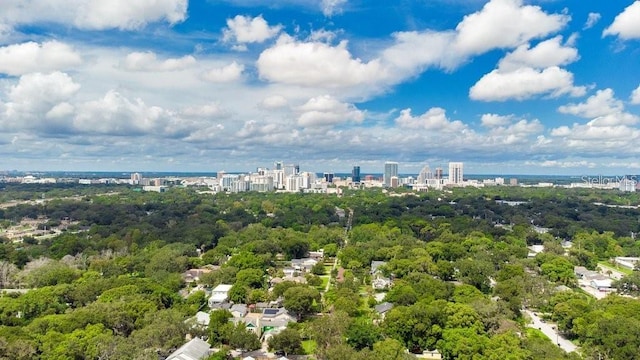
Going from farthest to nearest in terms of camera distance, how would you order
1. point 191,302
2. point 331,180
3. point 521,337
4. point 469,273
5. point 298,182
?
point 331,180 < point 298,182 < point 469,273 < point 191,302 < point 521,337

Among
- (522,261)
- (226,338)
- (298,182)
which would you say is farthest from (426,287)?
(298,182)

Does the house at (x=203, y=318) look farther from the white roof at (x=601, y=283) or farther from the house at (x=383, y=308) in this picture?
the white roof at (x=601, y=283)

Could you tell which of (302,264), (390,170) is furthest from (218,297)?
(390,170)

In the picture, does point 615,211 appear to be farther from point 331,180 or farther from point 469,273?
point 331,180

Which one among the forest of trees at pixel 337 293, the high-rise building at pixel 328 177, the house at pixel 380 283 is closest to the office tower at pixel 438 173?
the high-rise building at pixel 328 177

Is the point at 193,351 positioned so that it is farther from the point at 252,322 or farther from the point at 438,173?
the point at 438,173

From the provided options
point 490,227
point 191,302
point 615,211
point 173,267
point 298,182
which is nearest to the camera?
point 191,302

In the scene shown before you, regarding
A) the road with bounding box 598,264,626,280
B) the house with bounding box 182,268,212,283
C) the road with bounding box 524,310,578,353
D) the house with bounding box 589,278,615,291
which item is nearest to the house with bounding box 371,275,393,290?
the road with bounding box 524,310,578,353

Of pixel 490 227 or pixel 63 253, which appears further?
pixel 490 227
